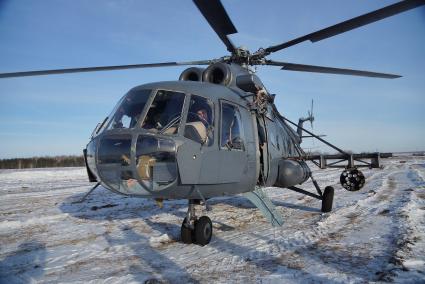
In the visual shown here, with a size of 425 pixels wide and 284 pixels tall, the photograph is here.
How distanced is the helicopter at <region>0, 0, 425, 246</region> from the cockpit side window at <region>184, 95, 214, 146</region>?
18mm

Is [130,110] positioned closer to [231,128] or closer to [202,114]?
[202,114]

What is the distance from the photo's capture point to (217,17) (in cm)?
599

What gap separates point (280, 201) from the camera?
11.6m

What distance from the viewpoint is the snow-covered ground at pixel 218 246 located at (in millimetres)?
4348

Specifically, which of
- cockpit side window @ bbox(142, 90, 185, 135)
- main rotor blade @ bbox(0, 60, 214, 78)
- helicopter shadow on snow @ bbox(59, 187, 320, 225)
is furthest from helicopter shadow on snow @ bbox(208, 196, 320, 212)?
cockpit side window @ bbox(142, 90, 185, 135)

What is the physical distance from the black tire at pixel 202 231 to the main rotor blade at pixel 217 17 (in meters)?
3.52

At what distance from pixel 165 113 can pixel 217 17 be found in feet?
6.55

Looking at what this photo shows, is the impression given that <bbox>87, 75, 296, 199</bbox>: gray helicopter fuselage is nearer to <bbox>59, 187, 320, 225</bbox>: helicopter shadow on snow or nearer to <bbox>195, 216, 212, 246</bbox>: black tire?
<bbox>195, 216, 212, 246</bbox>: black tire

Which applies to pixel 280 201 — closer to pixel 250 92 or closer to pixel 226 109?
pixel 250 92

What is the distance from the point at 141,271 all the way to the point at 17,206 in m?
7.64

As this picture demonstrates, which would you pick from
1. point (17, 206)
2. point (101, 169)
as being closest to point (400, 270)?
point (101, 169)

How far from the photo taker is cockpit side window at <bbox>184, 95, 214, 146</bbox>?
5.36m

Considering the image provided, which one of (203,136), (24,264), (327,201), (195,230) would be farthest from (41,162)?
(203,136)

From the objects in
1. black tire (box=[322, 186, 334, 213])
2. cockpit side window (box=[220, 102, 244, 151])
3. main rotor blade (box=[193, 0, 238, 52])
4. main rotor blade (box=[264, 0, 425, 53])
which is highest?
main rotor blade (box=[193, 0, 238, 52])
